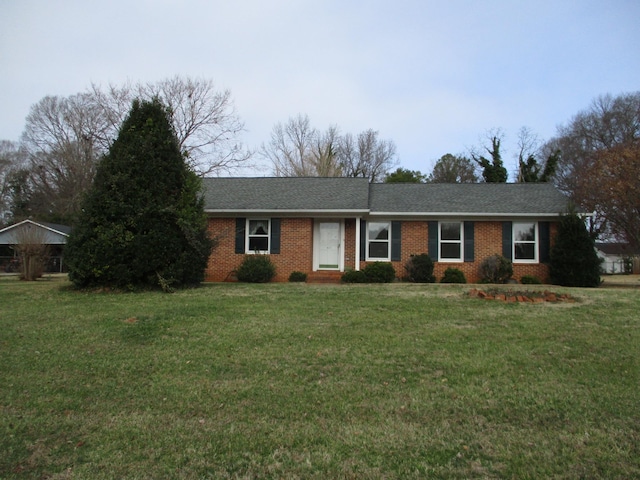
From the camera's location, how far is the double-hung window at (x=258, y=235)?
15.4 meters

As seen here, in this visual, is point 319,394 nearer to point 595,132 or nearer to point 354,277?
point 354,277

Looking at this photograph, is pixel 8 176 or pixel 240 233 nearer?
pixel 240 233

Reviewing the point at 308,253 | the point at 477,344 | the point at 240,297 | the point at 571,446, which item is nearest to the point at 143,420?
the point at 571,446

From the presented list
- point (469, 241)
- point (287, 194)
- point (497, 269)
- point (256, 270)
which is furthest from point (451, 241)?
point (256, 270)

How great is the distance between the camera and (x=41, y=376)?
4.59 m

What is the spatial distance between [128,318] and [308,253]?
847 cm

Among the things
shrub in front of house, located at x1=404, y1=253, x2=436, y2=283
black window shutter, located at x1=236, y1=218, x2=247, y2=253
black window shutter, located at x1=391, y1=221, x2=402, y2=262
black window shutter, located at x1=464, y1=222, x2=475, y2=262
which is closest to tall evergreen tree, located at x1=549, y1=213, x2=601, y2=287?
black window shutter, located at x1=464, y1=222, x2=475, y2=262

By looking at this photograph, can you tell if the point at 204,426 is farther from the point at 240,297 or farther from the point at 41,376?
the point at 240,297

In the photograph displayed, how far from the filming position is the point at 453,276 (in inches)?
567

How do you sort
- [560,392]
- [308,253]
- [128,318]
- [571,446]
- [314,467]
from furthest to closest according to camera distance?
1. [308,253]
2. [128,318]
3. [560,392]
4. [571,446]
5. [314,467]

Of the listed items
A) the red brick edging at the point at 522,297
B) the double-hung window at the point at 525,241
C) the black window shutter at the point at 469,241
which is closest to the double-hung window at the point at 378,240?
the black window shutter at the point at 469,241

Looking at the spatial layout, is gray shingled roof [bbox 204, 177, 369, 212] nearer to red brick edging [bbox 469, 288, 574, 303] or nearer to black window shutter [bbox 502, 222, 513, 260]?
black window shutter [bbox 502, 222, 513, 260]

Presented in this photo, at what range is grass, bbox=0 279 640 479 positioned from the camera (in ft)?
9.72

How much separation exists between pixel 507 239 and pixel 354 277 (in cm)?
556
